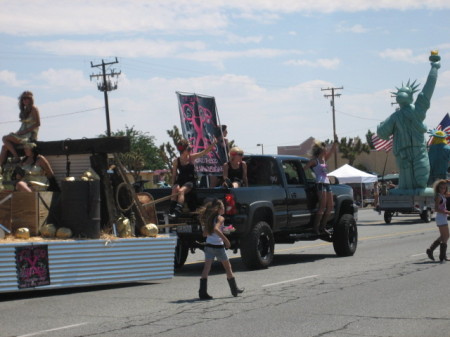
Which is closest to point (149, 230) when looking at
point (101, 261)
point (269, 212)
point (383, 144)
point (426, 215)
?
point (101, 261)

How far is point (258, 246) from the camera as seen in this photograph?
46.3 ft

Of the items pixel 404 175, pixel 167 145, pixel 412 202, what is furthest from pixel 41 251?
pixel 167 145

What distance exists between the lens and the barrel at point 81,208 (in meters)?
11.8

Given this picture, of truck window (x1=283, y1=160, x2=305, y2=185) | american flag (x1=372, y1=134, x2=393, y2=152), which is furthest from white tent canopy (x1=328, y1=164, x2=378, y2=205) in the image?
truck window (x1=283, y1=160, x2=305, y2=185)

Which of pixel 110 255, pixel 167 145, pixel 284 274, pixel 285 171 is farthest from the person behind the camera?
pixel 167 145

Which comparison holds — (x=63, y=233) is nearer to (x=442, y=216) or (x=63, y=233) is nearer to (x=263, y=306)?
(x=263, y=306)

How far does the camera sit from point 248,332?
8266 millimetres

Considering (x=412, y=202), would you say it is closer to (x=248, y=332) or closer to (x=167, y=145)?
(x=248, y=332)

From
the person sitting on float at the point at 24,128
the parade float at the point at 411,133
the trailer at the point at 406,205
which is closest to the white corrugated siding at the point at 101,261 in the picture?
the person sitting on float at the point at 24,128

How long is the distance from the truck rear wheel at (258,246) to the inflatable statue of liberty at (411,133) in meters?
20.7

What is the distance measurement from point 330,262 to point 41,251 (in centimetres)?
654

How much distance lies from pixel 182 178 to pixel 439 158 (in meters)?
24.8

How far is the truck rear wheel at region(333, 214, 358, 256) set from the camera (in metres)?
16.6

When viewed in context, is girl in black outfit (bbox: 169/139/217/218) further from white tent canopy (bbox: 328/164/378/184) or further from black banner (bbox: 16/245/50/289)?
white tent canopy (bbox: 328/164/378/184)
